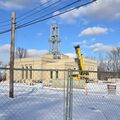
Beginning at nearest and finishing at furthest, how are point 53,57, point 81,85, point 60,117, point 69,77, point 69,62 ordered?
point 69,77 < point 60,117 < point 81,85 < point 69,62 < point 53,57

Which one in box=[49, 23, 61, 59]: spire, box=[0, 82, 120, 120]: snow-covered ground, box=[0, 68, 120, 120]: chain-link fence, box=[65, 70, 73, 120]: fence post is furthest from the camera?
box=[49, 23, 61, 59]: spire

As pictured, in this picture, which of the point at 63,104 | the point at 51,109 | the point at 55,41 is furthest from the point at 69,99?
the point at 55,41

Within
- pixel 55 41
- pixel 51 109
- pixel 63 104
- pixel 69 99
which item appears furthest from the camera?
pixel 55 41

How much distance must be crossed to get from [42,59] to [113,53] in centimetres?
3947

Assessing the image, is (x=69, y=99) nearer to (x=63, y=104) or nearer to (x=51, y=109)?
(x=51, y=109)

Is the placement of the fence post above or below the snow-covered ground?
above

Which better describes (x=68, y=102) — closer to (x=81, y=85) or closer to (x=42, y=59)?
(x=81, y=85)

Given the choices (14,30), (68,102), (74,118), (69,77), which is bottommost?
(74,118)

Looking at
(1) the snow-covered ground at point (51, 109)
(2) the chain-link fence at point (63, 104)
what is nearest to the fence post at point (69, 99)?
(2) the chain-link fence at point (63, 104)

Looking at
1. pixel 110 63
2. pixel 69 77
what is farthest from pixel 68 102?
pixel 110 63

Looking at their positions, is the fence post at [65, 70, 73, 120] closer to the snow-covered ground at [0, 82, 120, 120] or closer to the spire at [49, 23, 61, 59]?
the snow-covered ground at [0, 82, 120, 120]

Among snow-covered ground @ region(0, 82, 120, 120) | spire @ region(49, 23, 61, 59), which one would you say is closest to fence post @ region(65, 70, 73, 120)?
snow-covered ground @ region(0, 82, 120, 120)

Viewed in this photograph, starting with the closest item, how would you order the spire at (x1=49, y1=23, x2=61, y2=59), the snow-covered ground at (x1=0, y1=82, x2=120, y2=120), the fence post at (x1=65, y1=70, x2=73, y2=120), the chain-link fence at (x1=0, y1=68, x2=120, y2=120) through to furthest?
the fence post at (x1=65, y1=70, x2=73, y2=120)
the chain-link fence at (x1=0, y1=68, x2=120, y2=120)
the snow-covered ground at (x1=0, y1=82, x2=120, y2=120)
the spire at (x1=49, y1=23, x2=61, y2=59)

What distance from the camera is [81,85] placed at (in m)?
42.4
